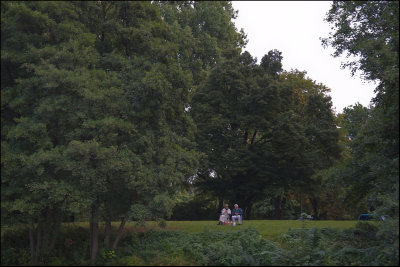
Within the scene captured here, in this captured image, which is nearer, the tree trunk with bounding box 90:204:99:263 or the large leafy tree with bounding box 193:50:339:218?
the tree trunk with bounding box 90:204:99:263

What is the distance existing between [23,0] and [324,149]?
72.5ft

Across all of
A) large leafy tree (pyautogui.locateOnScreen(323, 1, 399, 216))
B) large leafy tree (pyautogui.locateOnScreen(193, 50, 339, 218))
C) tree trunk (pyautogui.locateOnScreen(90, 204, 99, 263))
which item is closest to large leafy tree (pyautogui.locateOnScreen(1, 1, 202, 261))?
tree trunk (pyautogui.locateOnScreen(90, 204, 99, 263))

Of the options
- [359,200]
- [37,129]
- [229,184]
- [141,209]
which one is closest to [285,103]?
[229,184]

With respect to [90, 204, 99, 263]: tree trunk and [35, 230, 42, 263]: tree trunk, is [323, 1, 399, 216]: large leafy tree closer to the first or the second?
[90, 204, 99, 263]: tree trunk

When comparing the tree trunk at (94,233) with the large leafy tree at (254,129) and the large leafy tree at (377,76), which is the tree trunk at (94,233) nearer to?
the large leafy tree at (377,76)

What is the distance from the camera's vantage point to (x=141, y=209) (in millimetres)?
14344

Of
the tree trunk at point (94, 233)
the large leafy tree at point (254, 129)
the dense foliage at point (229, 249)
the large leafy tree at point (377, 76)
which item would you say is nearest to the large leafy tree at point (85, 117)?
the tree trunk at point (94, 233)

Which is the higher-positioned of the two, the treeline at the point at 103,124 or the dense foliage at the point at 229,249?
the treeline at the point at 103,124

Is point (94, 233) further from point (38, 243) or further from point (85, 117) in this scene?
point (85, 117)

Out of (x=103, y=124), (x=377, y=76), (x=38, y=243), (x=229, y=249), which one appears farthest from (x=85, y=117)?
(x=377, y=76)

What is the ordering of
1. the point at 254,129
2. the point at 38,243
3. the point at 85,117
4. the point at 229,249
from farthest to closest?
the point at 254,129 → the point at 38,243 → the point at 229,249 → the point at 85,117

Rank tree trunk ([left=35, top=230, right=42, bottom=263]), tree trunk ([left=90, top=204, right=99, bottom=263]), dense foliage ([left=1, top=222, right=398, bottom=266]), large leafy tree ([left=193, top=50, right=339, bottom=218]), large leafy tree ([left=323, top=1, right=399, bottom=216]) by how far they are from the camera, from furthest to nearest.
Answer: large leafy tree ([left=193, top=50, right=339, bottom=218])
tree trunk ([left=90, top=204, right=99, bottom=263])
tree trunk ([left=35, top=230, right=42, bottom=263])
dense foliage ([left=1, top=222, right=398, bottom=266])
large leafy tree ([left=323, top=1, right=399, bottom=216])

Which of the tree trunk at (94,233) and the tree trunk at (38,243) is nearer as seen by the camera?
the tree trunk at (38,243)

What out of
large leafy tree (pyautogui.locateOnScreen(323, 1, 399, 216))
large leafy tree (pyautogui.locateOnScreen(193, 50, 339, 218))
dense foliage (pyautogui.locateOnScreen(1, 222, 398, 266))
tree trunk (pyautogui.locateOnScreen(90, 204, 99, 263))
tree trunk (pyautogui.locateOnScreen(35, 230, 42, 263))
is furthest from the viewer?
large leafy tree (pyautogui.locateOnScreen(193, 50, 339, 218))
